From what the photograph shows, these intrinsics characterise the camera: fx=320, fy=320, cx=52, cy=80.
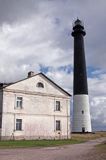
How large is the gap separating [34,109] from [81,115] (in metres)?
13.8

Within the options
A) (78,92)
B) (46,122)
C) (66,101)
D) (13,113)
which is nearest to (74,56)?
(78,92)

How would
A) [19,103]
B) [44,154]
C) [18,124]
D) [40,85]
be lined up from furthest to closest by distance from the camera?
[40,85], [19,103], [18,124], [44,154]

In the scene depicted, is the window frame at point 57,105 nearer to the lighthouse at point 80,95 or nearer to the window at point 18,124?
the window at point 18,124

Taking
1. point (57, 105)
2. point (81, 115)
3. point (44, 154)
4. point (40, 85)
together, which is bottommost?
point (44, 154)

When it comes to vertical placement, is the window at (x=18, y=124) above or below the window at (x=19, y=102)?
below

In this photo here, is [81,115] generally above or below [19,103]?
below

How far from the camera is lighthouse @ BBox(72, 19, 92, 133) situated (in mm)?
52188

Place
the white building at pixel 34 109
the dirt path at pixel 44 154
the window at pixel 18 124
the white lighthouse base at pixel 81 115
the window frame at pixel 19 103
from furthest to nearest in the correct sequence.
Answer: the white lighthouse base at pixel 81 115, the window frame at pixel 19 103, the window at pixel 18 124, the white building at pixel 34 109, the dirt path at pixel 44 154

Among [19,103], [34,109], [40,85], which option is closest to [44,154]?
[19,103]

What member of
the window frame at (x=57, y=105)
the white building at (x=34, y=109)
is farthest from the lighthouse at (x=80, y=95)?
the window frame at (x=57, y=105)

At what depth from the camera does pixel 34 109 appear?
4069cm

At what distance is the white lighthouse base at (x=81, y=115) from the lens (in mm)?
51938

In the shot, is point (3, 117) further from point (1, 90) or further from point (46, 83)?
point (46, 83)

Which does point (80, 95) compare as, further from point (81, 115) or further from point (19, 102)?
point (19, 102)
